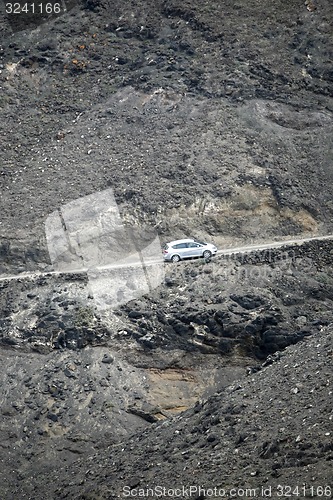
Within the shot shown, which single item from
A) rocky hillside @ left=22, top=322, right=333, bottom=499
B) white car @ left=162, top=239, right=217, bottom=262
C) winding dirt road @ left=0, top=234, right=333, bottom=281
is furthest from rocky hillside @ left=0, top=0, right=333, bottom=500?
white car @ left=162, top=239, right=217, bottom=262

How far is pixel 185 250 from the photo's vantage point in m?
43.8

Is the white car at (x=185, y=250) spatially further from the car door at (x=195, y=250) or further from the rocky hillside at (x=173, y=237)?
the rocky hillside at (x=173, y=237)

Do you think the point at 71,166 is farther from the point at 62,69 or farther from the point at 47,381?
the point at 47,381

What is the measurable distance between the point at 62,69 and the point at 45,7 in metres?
4.33

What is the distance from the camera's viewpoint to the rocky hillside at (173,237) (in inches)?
1359

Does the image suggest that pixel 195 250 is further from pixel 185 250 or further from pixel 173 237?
pixel 173 237

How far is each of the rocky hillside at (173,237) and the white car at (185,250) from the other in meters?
0.43

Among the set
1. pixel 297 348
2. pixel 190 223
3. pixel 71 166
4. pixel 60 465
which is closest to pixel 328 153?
pixel 190 223

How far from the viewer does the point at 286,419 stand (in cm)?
3288

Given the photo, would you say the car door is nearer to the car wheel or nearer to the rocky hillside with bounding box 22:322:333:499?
the car wheel

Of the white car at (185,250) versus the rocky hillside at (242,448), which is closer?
the rocky hillside at (242,448)

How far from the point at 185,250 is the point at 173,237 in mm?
1517

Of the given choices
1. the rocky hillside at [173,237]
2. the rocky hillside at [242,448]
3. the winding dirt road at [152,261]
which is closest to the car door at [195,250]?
the rocky hillside at [173,237]

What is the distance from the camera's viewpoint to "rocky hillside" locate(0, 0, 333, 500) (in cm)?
3453
